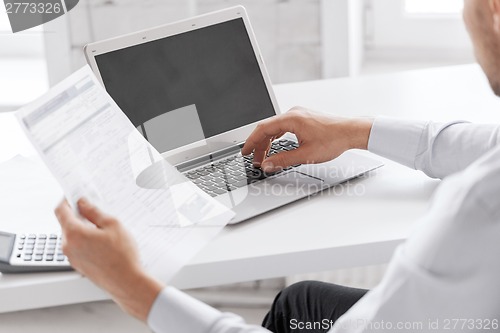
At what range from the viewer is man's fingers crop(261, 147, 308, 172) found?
129 centimetres

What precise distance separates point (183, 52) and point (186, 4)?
84 cm

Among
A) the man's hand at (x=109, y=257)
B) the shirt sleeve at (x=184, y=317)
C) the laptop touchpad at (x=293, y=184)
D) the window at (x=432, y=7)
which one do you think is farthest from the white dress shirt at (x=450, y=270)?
the window at (x=432, y=7)

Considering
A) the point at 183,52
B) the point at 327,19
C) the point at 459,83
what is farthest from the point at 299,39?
the point at 183,52

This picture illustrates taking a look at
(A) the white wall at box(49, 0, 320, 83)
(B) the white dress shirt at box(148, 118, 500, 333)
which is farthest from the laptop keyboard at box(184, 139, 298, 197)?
(A) the white wall at box(49, 0, 320, 83)

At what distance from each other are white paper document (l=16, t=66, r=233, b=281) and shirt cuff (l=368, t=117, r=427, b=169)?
0.32 meters

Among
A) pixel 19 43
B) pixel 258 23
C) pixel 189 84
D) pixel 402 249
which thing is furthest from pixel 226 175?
pixel 19 43

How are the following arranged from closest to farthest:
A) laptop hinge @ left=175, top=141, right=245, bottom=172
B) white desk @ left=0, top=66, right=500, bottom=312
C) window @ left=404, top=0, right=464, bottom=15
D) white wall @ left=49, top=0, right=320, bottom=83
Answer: white desk @ left=0, top=66, right=500, bottom=312, laptop hinge @ left=175, top=141, right=245, bottom=172, white wall @ left=49, top=0, right=320, bottom=83, window @ left=404, top=0, right=464, bottom=15

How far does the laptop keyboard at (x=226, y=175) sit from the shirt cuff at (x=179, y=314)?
0.33 metres

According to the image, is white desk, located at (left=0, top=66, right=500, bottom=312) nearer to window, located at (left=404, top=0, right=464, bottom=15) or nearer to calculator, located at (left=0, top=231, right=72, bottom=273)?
calculator, located at (left=0, top=231, right=72, bottom=273)

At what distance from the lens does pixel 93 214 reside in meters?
0.98

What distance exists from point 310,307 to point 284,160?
0.24 meters

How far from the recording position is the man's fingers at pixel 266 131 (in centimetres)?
133

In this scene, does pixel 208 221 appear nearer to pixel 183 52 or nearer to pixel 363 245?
pixel 363 245

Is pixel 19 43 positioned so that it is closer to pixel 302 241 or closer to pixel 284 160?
pixel 284 160
